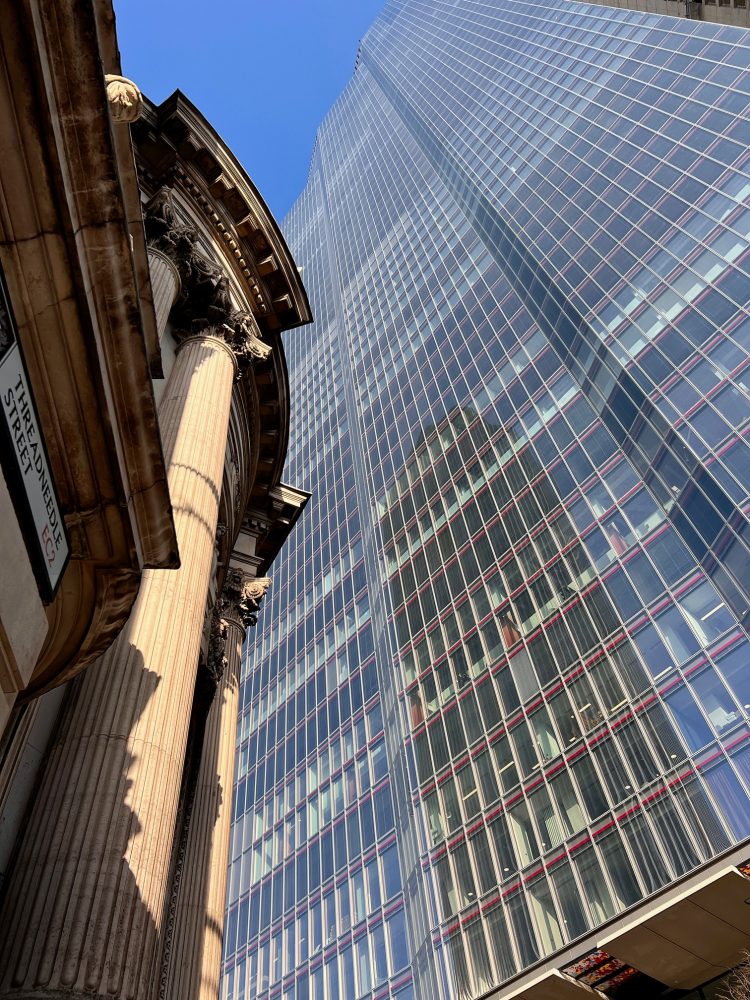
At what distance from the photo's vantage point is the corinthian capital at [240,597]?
21812mm

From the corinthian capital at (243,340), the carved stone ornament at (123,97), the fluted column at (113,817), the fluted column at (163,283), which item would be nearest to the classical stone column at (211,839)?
the corinthian capital at (243,340)

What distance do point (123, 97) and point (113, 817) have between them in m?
8.96

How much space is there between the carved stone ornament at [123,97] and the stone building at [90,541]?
36mm

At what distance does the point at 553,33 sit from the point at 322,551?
57.3 metres

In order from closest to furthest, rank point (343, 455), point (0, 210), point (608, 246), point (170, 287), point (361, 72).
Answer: point (0, 210), point (170, 287), point (608, 246), point (343, 455), point (361, 72)

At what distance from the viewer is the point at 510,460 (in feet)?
179

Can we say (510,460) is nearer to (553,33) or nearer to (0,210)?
(0,210)

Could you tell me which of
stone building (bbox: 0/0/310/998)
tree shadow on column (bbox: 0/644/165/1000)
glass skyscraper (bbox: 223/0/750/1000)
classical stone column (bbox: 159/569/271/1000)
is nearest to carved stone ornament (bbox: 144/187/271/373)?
stone building (bbox: 0/0/310/998)

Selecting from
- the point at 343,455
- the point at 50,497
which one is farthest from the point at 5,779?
the point at 343,455

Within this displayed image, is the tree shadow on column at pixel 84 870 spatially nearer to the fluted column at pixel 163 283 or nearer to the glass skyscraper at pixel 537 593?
the fluted column at pixel 163 283

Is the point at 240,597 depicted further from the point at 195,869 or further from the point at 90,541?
the point at 90,541

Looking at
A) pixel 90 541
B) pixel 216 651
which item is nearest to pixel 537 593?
pixel 216 651

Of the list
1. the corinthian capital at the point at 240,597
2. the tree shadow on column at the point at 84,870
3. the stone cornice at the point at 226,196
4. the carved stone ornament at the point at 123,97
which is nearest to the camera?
the tree shadow on column at the point at 84,870

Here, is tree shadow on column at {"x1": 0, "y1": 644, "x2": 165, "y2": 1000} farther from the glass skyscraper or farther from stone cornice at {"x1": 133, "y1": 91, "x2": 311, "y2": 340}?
the glass skyscraper
